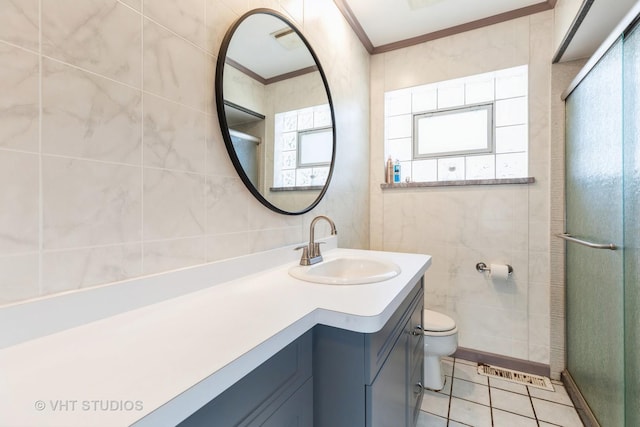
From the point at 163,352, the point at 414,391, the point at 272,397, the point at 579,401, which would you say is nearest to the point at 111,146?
the point at 163,352

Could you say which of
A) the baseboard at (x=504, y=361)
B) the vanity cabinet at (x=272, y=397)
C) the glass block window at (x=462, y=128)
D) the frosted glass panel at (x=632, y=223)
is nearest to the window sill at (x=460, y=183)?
the glass block window at (x=462, y=128)

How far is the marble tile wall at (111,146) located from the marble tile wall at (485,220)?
1.46 metres

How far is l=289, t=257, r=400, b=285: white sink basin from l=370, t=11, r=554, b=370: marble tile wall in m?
0.91

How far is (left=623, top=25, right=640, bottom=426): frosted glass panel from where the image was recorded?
1.04 m

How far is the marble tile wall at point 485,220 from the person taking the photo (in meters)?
1.84

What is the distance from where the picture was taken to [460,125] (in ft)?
7.27

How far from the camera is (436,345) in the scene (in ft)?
Result: 5.50

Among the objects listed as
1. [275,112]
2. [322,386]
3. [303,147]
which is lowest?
[322,386]

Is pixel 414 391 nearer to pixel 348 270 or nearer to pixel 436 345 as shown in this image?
pixel 436 345

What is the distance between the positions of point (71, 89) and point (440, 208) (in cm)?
207

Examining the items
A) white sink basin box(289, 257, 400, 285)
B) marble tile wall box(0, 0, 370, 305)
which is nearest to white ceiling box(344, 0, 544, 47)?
marble tile wall box(0, 0, 370, 305)

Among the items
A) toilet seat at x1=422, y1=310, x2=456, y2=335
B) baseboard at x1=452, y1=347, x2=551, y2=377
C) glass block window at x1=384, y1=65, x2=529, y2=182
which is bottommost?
baseboard at x1=452, y1=347, x2=551, y2=377

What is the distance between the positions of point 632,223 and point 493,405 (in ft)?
3.90

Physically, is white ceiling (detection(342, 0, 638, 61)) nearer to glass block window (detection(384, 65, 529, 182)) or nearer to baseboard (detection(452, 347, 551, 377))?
glass block window (detection(384, 65, 529, 182))
